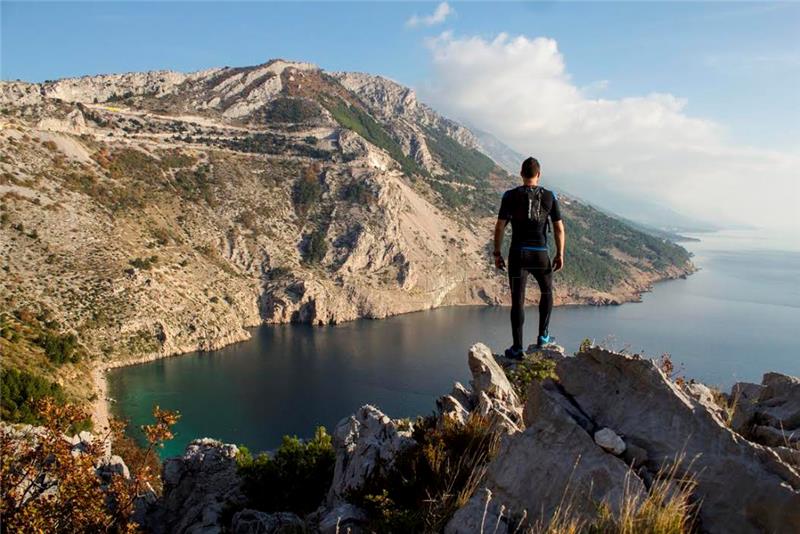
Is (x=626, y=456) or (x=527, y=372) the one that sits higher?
(x=626, y=456)

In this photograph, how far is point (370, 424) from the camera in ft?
30.3

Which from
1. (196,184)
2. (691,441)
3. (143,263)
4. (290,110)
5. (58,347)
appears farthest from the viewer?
(290,110)

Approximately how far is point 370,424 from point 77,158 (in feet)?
290

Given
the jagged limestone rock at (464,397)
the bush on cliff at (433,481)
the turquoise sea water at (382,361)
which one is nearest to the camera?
the bush on cliff at (433,481)

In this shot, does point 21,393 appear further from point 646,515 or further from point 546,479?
point 646,515

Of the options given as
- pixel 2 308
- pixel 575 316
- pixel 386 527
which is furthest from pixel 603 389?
pixel 575 316

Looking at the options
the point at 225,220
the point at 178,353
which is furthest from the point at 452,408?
the point at 225,220

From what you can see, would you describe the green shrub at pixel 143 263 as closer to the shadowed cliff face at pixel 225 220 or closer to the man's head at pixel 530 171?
the shadowed cliff face at pixel 225 220

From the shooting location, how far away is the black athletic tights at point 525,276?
762 cm

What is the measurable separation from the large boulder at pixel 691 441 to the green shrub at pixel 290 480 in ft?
19.9

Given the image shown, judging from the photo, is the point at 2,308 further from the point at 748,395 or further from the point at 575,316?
the point at 575,316

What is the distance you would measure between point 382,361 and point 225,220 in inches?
1802

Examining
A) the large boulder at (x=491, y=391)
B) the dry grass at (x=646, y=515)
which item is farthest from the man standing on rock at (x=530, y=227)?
the dry grass at (x=646, y=515)

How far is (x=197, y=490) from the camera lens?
12.8 meters
